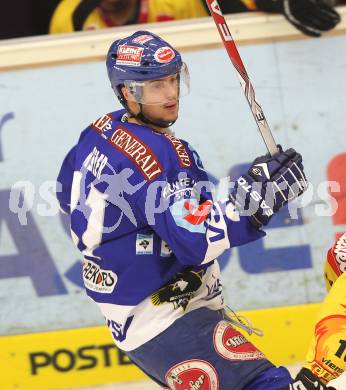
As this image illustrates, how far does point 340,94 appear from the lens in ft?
14.3

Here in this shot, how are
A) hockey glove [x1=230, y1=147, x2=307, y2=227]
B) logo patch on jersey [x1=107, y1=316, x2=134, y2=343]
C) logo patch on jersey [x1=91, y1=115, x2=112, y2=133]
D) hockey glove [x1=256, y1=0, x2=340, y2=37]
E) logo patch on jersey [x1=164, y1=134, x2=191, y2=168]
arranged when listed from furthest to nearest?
hockey glove [x1=256, y1=0, x2=340, y2=37] < logo patch on jersey [x1=91, y1=115, x2=112, y2=133] < logo patch on jersey [x1=107, y1=316, x2=134, y2=343] < logo patch on jersey [x1=164, y1=134, x2=191, y2=168] < hockey glove [x1=230, y1=147, x2=307, y2=227]

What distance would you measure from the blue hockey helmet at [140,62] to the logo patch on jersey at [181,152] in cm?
15

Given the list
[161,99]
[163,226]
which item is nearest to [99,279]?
[163,226]

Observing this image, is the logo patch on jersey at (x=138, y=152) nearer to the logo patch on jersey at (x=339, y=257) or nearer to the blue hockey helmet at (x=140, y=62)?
the blue hockey helmet at (x=140, y=62)

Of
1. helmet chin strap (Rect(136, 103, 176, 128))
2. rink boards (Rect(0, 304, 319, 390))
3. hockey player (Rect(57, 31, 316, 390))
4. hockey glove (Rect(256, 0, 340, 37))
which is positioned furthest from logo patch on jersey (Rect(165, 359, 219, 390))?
hockey glove (Rect(256, 0, 340, 37))

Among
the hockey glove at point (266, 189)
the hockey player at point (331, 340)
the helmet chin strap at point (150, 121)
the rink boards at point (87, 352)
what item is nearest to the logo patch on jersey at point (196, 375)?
the hockey player at point (331, 340)

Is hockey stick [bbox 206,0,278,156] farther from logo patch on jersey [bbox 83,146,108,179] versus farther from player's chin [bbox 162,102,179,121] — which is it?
logo patch on jersey [bbox 83,146,108,179]

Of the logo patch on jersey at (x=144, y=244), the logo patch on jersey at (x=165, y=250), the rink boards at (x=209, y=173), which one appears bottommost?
the rink boards at (x=209, y=173)

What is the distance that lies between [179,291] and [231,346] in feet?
0.71

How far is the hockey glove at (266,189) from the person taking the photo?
2.90 metres

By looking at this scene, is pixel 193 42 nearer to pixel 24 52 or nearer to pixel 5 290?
pixel 24 52

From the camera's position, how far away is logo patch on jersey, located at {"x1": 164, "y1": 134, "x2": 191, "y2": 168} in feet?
9.86

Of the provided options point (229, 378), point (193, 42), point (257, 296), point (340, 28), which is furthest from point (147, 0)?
point (229, 378)

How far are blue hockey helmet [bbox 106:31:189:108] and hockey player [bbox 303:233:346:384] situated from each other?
76cm
